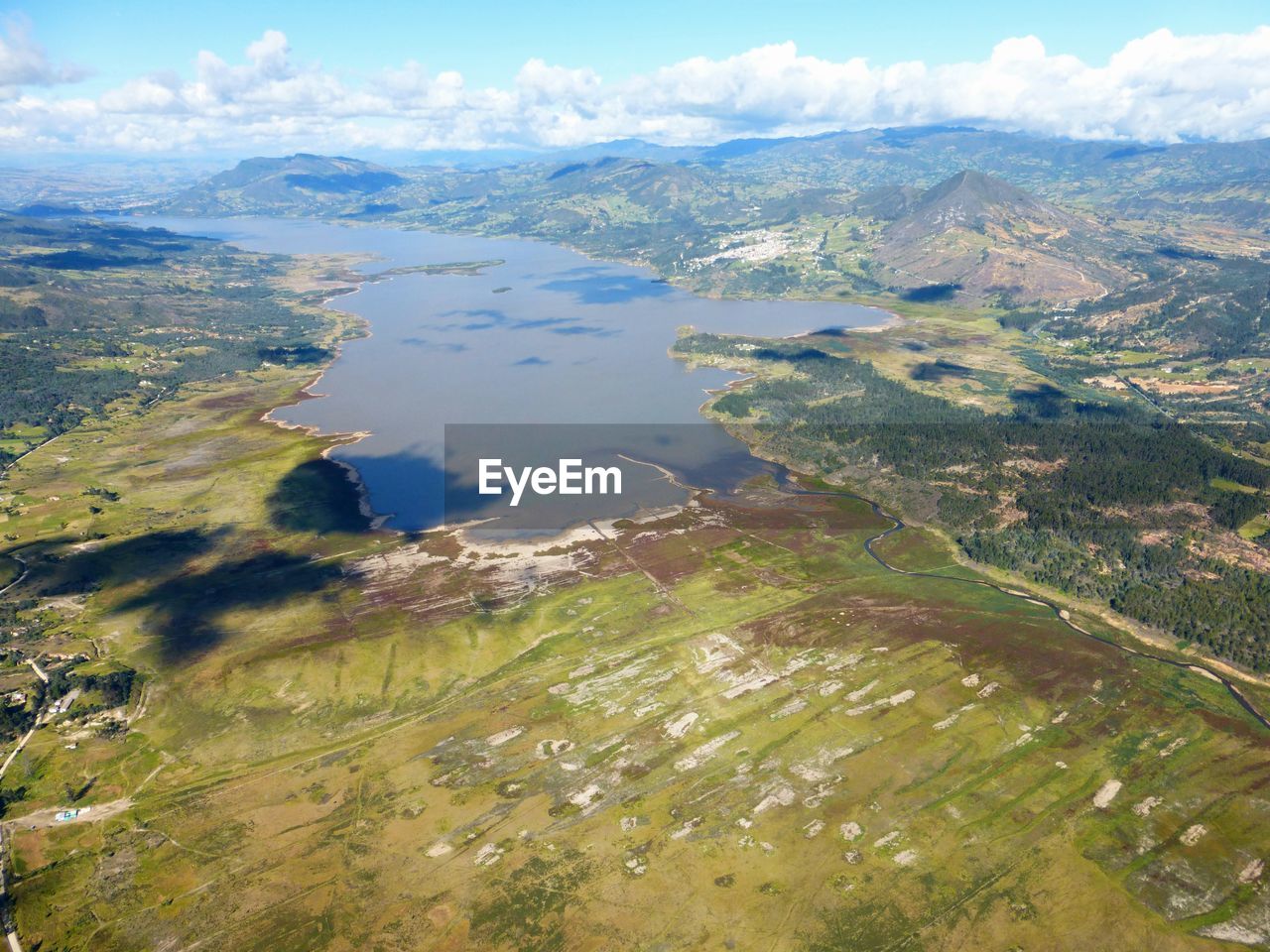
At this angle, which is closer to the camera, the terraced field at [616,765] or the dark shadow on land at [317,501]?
the terraced field at [616,765]

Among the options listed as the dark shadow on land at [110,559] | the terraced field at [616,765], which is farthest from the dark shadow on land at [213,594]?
the dark shadow on land at [110,559]

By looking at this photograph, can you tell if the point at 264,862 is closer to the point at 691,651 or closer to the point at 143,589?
the point at 691,651

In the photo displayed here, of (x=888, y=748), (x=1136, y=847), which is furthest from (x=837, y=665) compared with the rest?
(x=1136, y=847)

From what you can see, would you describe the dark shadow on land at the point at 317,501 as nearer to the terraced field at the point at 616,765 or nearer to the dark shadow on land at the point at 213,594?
the terraced field at the point at 616,765

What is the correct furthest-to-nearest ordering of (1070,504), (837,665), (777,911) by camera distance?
(1070,504) < (837,665) < (777,911)

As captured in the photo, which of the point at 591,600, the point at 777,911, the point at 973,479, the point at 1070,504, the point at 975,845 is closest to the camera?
the point at 777,911

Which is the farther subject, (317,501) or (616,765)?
(317,501)

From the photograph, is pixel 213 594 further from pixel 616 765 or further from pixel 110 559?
pixel 616 765

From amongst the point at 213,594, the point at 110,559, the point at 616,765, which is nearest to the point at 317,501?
the point at 110,559

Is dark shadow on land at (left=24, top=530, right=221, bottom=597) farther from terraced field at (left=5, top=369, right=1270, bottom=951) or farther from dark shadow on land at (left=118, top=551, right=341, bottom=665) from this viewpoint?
dark shadow on land at (left=118, top=551, right=341, bottom=665)
